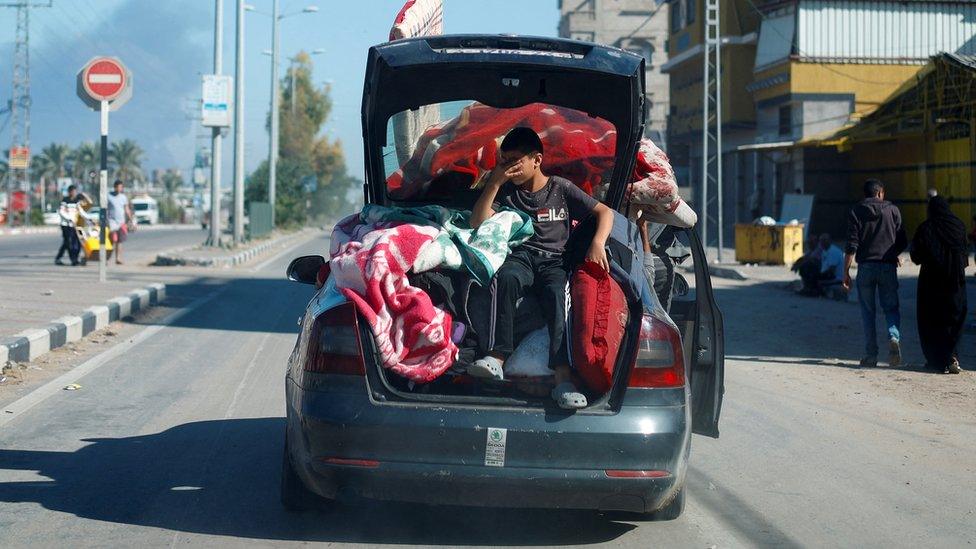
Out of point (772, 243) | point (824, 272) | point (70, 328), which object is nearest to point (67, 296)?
point (70, 328)

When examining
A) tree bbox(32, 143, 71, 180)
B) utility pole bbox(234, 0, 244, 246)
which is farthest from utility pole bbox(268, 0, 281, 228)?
tree bbox(32, 143, 71, 180)

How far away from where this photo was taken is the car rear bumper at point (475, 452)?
4609 mm

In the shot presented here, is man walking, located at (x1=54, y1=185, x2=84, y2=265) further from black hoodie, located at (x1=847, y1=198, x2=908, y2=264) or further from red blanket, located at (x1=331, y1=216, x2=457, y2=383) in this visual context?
red blanket, located at (x1=331, y1=216, x2=457, y2=383)

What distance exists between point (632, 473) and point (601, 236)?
3.65ft

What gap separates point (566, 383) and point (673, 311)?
1874mm

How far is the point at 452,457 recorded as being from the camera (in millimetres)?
4613

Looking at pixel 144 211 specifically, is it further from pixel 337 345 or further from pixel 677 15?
pixel 337 345

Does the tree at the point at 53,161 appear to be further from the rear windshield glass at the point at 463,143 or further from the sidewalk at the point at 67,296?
the rear windshield glass at the point at 463,143

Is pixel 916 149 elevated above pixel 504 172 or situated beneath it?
elevated above

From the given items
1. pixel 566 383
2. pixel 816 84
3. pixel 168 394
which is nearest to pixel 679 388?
pixel 566 383

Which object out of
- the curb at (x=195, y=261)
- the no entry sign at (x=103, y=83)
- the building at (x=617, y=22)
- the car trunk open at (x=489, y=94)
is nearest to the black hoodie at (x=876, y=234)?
the car trunk open at (x=489, y=94)

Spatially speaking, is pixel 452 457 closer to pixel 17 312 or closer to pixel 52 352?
pixel 52 352

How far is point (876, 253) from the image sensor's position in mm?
11266

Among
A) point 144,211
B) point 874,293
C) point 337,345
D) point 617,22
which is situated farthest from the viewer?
point 144,211
